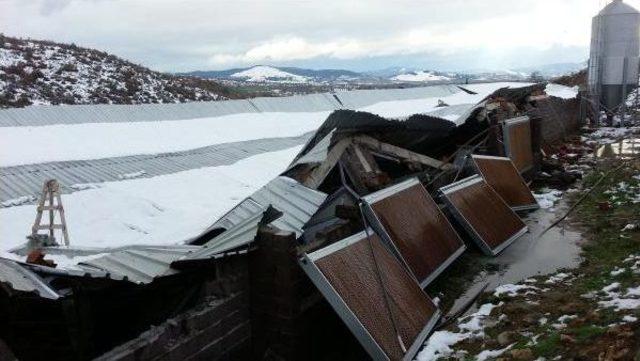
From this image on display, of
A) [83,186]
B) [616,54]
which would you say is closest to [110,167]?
[83,186]

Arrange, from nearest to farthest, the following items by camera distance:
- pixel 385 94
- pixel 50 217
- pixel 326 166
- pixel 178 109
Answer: pixel 50 217 → pixel 326 166 → pixel 178 109 → pixel 385 94

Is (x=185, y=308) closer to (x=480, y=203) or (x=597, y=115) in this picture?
(x=480, y=203)

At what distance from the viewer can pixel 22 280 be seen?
4055 millimetres

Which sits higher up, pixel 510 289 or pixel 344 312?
pixel 344 312

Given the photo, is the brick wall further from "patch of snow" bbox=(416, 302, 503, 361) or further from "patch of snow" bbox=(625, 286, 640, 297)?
"patch of snow" bbox=(625, 286, 640, 297)

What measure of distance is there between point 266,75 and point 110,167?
11466cm

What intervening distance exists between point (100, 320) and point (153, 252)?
84 cm

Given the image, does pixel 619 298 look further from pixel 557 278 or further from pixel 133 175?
pixel 133 175

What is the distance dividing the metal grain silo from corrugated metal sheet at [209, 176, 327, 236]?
903 inches

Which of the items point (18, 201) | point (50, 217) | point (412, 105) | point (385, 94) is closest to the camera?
point (50, 217)

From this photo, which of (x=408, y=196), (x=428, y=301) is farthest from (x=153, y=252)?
(x=408, y=196)

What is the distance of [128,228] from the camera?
28.7ft

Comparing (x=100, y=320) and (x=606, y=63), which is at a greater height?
(x=606, y=63)

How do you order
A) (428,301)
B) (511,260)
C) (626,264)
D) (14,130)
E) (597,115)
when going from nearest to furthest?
(428,301), (626,264), (511,260), (14,130), (597,115)
